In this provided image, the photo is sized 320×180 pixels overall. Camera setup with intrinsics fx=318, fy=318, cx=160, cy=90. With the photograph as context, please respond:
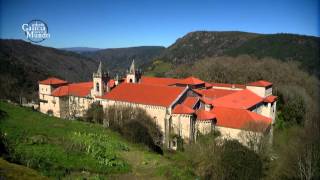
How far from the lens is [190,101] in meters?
39.2

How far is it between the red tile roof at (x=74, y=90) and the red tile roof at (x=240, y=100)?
65.7ft

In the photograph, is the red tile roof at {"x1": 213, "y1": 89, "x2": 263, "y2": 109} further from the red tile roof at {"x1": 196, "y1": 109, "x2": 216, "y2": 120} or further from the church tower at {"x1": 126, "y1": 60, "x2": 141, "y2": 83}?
the church tower at {"x1": 126, "y1": 60, "x2": 141, "y2": 83}

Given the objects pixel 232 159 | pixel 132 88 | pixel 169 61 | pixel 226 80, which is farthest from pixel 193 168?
pixel 169 61

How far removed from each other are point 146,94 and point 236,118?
11.8 metres

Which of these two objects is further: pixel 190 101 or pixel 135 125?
pixel 190 101

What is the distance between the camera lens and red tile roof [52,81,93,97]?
49.7m

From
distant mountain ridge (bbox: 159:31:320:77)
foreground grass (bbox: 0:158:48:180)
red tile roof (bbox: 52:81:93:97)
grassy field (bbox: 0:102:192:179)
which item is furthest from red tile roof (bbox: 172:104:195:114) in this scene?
distant mountain ridge (bbox: 159:31:320:77)

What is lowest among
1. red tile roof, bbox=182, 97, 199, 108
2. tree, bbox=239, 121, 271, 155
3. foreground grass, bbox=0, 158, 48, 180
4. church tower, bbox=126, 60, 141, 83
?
tree, bbox=239, 121, 271, 155

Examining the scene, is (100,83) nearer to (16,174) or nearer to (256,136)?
(256,136)

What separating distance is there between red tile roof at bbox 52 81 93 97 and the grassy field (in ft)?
80.0

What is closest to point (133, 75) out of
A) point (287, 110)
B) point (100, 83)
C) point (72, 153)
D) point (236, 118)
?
point (100, 83)

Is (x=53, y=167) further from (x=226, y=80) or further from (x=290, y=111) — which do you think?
(x=226, y=80)

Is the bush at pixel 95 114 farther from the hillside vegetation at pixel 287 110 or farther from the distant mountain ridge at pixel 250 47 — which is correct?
the distant mountain ridge at pixel 250 47

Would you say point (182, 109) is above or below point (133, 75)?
below
